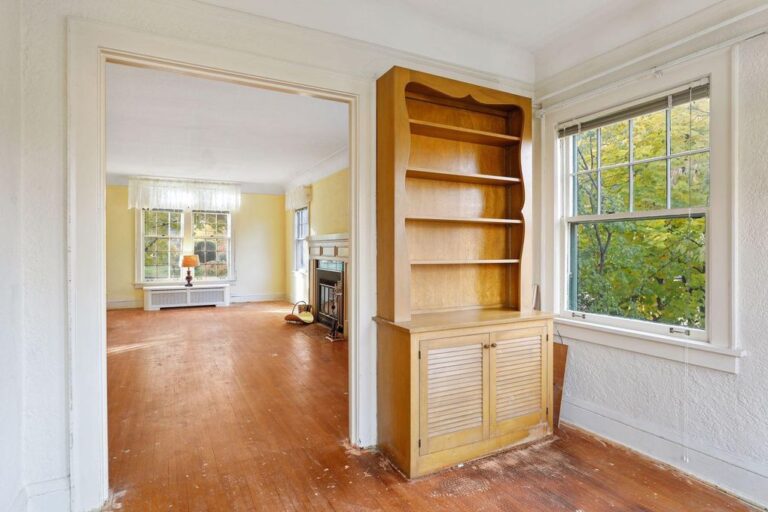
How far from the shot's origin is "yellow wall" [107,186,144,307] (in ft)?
27.9

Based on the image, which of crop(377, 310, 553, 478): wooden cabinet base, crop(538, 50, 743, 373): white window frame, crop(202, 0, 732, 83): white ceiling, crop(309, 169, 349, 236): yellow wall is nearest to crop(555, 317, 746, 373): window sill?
crop(538, 50, 743, 373): white window frame

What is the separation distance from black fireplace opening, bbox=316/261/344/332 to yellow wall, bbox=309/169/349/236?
61 centimetres

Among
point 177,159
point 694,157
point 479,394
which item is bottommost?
point 479,394

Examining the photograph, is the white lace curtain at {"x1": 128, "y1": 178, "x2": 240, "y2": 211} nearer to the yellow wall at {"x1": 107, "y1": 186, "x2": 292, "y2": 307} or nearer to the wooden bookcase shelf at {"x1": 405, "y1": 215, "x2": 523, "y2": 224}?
the yellow wall at {"x1": 107, "y1": 186, "x2": 292, "y2": 307}

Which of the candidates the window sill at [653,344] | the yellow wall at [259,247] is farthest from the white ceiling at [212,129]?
the window sill at [653,344]

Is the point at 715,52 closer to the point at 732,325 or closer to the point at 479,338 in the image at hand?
the point at 732,325

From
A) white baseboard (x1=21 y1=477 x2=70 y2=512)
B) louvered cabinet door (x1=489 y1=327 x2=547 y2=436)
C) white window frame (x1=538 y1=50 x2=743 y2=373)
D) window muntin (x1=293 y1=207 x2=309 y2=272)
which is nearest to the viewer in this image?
white baseboard (x1=21 y1=477 x2=70 y2=512)

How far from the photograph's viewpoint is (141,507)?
2.08 m

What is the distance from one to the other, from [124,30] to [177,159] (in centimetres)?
551

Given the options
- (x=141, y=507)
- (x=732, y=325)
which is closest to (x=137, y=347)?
(x=141, y=507)

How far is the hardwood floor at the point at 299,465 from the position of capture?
7.02 ft

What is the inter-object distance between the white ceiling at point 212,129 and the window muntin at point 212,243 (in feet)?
3.68

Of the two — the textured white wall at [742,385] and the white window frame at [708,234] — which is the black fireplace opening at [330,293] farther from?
the textured white wall at [742,385]

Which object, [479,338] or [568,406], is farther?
[568,406]
